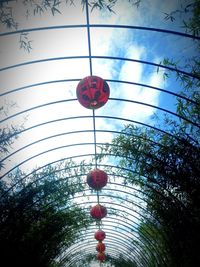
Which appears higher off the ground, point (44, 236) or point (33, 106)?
point (33, 106)

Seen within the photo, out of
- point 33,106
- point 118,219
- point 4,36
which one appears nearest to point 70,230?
point 118,219

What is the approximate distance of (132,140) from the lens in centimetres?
970

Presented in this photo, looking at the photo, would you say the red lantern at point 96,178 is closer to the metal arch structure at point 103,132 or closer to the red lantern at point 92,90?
the metal arch structure at point 103,132

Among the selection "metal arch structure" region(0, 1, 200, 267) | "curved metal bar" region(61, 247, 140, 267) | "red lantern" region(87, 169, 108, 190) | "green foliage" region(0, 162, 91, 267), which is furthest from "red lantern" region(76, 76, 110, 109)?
"curved metal bar" region(61, 247, 140, 267)

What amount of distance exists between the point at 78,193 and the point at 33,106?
7049 mm

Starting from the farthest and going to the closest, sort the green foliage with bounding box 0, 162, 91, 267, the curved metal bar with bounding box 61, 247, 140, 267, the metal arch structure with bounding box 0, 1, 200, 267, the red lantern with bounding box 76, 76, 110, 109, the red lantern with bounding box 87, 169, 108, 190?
the curved metal bar with bounding box 61, 247, 140, 267 → the green foliage with bounding box 0, 162, 91, 267 → the red lantern with bounding box 87, 169, 108, 190 → the metal arch structure with bounding box 0, 1, 200, 267 → the red lantern with bounding box 76, 76, 110, 109

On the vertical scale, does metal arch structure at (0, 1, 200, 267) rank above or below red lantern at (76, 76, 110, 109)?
above

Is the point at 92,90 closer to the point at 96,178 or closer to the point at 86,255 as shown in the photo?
the point at 96,178

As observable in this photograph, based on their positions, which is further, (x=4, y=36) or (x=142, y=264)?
(x=142, y=264)

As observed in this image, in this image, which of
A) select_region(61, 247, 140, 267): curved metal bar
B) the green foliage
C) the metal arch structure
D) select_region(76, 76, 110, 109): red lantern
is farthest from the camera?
select_region(61, 247, 140, 267): curved metal bar

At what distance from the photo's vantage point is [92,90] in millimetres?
4703

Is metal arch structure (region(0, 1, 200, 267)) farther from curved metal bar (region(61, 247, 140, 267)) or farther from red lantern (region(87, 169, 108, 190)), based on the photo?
curved metal bar (region(61, 247, 140, 267))

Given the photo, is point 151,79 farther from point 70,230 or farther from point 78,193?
point 70,230

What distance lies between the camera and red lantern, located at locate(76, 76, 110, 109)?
4699 millimetres
